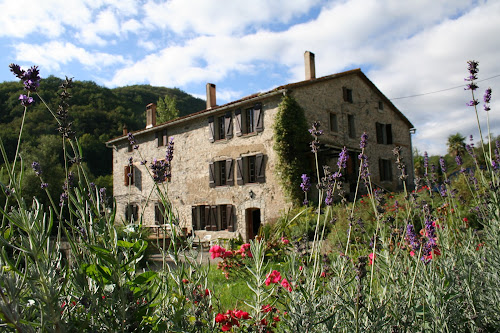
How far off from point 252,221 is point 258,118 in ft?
14.9

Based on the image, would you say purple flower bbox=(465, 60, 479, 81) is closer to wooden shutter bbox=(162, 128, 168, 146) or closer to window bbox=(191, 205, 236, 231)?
window bbox=(191, 205, 236, 231)

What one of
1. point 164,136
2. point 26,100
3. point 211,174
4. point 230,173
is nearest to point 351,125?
point 230,173

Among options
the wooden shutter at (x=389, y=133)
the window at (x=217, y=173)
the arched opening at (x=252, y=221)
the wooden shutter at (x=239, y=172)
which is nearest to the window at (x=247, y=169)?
the wooden shutter at (x=239, y=172)

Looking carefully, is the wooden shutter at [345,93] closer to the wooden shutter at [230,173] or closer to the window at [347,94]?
the window at [347,94]

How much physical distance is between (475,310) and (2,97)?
130ft

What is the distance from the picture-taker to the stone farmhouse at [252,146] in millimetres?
15023

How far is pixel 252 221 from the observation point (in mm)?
15906

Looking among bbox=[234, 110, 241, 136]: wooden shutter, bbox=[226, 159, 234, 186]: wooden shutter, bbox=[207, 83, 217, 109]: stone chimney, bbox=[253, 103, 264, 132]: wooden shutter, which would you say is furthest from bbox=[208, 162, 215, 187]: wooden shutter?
bbox=[207, 83, 217, 109]: stone chimney

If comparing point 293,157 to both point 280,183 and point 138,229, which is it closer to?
point 280,183

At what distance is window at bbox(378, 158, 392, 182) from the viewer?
61.3ft

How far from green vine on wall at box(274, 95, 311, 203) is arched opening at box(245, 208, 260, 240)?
2.36m

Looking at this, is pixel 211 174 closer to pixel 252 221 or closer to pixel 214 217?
pixel 214 217

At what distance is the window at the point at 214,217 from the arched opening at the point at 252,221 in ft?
2.31

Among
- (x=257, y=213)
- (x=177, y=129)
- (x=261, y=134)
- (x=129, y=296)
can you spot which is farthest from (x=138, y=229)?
(x=177, y=129)
